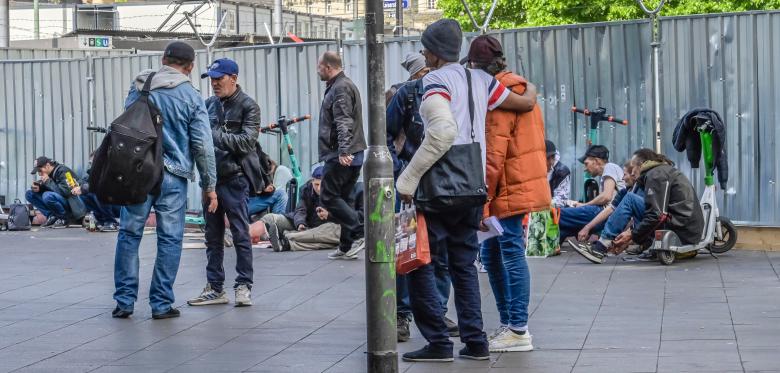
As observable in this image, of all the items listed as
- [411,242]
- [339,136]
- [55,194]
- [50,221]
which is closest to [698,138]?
[339,136]

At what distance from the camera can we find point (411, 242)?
697 cm

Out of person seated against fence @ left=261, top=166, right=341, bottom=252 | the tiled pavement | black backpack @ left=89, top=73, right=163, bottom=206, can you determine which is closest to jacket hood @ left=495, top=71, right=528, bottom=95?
the tiled pavement

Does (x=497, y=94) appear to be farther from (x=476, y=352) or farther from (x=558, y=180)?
(x=558, y=180)

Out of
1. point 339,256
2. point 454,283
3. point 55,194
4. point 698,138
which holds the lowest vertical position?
point 339,256

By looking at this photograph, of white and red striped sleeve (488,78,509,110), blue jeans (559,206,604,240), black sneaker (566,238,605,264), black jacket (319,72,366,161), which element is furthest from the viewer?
blue jeans (559,206,604,240)

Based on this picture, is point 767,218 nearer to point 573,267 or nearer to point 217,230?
point 573,267

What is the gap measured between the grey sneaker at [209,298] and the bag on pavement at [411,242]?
2948 mm

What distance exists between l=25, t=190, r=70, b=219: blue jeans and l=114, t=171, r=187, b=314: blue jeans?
30.0 feet

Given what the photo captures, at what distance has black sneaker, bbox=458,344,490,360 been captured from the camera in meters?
7.18

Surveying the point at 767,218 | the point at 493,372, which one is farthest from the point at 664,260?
the point at 493,372

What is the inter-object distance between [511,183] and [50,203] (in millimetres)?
11769

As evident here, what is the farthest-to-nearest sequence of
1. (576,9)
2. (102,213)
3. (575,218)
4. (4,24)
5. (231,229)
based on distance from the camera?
(576,9)
(4,24)
(102,213)
(575,218)
(231,229)

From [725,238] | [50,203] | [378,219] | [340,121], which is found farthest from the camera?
[50,203]

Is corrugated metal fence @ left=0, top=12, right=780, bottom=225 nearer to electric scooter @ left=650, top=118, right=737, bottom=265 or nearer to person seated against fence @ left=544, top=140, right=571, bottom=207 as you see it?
person seated against fence @ left=544, top=140, right=571, bottom=207
